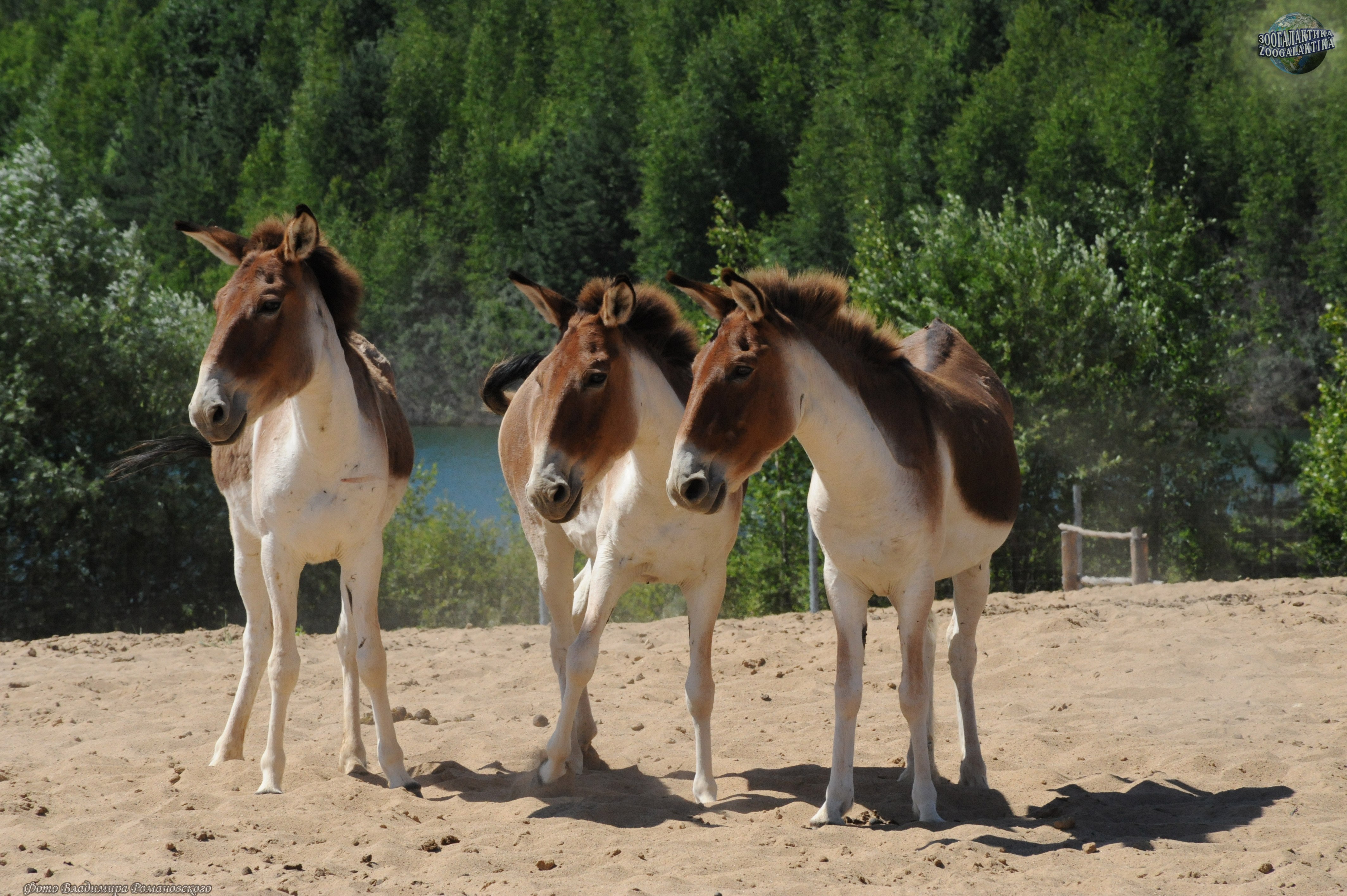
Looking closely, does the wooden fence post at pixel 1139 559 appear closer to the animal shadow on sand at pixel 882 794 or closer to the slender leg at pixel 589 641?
the animal shadow on sand at pixel 882 794

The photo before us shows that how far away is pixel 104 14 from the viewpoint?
67.3 meters

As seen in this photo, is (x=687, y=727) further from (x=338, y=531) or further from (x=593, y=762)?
(x=338, y=531)

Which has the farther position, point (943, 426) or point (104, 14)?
point (104, 14)

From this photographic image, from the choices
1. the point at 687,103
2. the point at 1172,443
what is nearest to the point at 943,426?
the point at 1172,443

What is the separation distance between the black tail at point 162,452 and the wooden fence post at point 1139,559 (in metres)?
9.69

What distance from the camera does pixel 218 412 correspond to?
450cm

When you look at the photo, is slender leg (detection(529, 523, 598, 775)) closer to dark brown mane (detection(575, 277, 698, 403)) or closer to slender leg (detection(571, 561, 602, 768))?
slender leg (detection(571, 561, 602, 768))

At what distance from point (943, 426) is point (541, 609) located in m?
7.77

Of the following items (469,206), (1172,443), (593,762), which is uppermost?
(469,206)

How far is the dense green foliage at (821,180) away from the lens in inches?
758

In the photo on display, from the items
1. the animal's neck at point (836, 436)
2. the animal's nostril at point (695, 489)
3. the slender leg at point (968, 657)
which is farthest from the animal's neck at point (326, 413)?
the slender leg at point (968, 657)

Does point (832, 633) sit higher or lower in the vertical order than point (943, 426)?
lower

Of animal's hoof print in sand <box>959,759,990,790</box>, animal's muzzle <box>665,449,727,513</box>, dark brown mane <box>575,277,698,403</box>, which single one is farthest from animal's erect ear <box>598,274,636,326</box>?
animal's hoof print in sand <box>959,759,990,790</box>

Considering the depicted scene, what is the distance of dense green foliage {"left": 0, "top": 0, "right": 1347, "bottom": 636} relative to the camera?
1927 centimetres
